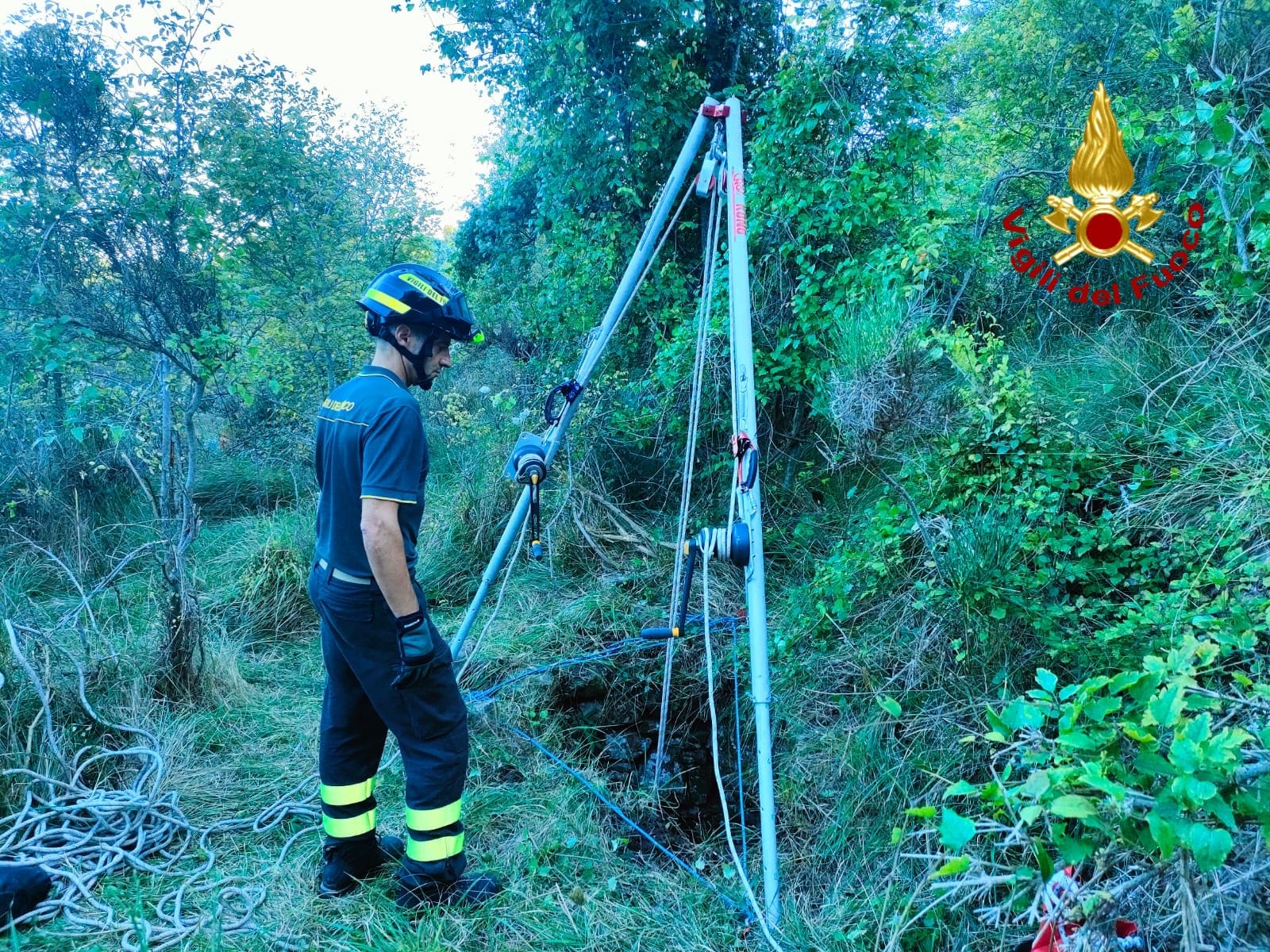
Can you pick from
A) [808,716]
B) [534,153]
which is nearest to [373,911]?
[808,716]

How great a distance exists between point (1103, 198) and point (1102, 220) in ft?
Result: 0.44

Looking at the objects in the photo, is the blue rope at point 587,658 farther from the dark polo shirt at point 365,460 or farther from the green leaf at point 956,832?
the green leaf at point 956,832

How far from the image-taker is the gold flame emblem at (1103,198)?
15.1 ft

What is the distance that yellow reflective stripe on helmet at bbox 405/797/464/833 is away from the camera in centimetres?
257

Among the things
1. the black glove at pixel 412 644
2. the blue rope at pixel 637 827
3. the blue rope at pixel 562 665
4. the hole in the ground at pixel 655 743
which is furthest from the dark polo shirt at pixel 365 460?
the hole in the ground at pixel 655 743

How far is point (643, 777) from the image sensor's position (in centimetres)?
382

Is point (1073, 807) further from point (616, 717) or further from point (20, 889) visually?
point (20, 889)

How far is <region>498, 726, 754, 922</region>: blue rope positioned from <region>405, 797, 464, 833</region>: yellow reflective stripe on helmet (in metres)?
0.77

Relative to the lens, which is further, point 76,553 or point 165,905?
point 76,553

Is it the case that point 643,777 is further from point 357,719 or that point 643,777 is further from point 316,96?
point 316,96

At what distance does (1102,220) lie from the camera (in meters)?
4.85

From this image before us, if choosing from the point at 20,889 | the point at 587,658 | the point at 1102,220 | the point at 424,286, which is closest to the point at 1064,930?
the point at 424,286

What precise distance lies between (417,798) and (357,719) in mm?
394

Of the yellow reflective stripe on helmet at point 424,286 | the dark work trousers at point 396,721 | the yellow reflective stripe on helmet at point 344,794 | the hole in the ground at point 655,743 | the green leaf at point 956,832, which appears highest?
the yellow reflective stripe on helmet at point 424,286
